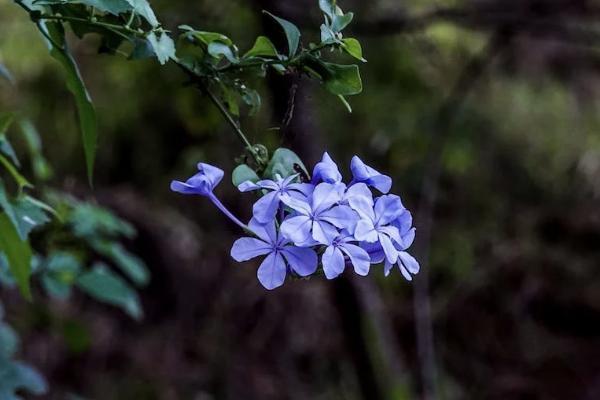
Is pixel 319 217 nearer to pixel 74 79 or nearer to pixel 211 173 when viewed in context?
pixel 211 173

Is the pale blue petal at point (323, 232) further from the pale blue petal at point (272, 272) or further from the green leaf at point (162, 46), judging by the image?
the green leaf at point (162, 46)

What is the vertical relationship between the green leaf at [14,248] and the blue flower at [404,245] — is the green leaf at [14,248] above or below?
below

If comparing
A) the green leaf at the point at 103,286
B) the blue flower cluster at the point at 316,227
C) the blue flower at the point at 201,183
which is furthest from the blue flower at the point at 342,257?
the green leaf at the point at 103,286

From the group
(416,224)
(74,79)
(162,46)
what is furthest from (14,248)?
(416,224)

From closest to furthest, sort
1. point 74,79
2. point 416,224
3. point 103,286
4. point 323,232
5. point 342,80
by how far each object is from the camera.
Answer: point 323,232, point 342,80, point 74,79, point 103,286, point 416,224

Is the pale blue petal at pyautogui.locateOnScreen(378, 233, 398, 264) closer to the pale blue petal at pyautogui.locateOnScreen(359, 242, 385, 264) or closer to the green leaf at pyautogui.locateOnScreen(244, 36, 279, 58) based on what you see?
the pale blue petal at pyautogui.locateOnScreen(359, 242, 385, 264)

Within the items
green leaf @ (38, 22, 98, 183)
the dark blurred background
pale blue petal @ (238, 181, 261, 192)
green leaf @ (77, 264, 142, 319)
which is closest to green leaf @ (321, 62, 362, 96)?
pale blue petal @ (238, 181, 261, 192)

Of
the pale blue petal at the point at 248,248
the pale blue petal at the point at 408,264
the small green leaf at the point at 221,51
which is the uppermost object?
the small green leaf at the point at 221,51

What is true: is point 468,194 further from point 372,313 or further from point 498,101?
point 372,313
